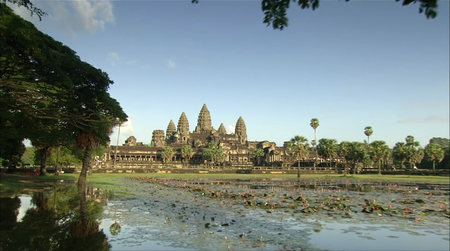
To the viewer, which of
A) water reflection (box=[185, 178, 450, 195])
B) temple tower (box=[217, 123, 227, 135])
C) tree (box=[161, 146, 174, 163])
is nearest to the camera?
water reflection (box=[185, 178, 450, 195])

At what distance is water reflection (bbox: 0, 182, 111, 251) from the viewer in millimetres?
8779

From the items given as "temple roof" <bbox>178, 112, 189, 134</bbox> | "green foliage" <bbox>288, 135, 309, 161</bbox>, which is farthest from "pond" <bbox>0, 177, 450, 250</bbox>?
"temple roof" <bbox>178, 112, 189, 134</bbox>

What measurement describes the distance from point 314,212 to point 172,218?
6373mm

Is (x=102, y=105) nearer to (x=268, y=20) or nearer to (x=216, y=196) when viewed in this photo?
(x=216, y=196)

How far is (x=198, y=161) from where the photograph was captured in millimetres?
123500

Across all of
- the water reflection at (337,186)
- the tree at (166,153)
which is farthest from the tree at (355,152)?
the tree at (166,153)

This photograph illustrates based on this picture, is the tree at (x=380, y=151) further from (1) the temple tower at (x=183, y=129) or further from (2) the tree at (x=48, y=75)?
(1) the temple tower at (x=183, y=129)

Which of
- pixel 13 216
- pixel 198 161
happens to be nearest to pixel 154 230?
pixel 13 216

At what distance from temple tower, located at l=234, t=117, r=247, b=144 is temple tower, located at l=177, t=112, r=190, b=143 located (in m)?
24.8

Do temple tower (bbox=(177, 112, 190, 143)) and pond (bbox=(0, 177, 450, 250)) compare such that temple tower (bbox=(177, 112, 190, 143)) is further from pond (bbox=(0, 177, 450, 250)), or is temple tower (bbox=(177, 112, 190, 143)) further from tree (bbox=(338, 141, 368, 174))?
pond (bbox=(0, 177, 450, 250))

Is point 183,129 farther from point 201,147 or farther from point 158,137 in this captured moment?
point 201,147

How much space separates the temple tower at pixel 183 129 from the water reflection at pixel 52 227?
129 m

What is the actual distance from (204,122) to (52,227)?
147 meters

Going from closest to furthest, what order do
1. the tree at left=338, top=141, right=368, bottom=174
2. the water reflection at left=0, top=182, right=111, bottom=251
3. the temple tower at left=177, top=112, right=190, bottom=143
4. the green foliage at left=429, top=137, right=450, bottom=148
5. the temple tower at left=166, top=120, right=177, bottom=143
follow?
the water reflection at left=0, top=182, right=111, bottom=251 → the tree at left=338, top=141, right=368, bottom=174 → the temple tower at left=177, top=112, right=190, bottom=143 → the temple tower at left=166, top=120, right=177, bottom=143 → the green foliage at left=429, top=137, right=450, bottom=148
